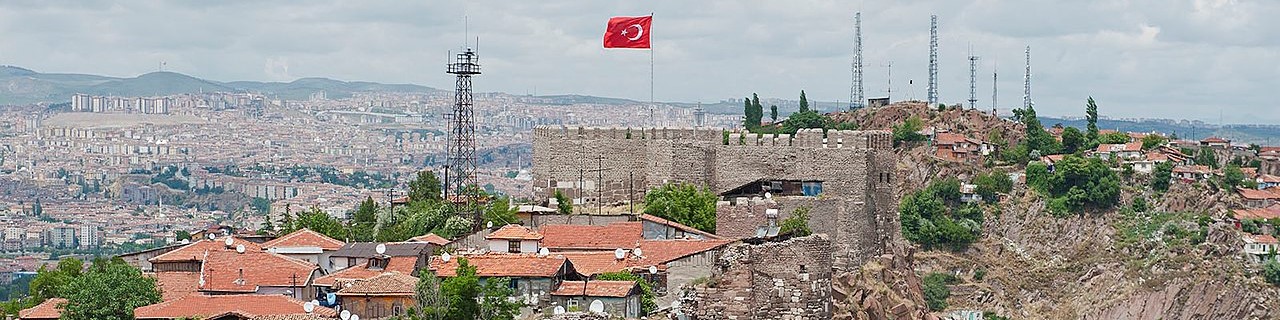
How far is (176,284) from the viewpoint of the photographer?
32.7 metres

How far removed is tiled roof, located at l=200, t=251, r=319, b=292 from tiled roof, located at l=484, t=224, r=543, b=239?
3173mm

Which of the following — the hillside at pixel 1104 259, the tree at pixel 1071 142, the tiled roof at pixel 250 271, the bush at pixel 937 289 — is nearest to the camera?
the tiled roof at pixel 250 271

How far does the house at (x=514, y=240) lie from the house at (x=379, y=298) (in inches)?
193

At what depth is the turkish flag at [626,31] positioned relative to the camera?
41.8 m

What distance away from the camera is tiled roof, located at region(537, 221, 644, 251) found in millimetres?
34375

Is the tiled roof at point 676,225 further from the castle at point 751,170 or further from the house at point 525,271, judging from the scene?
the house at point 525,271

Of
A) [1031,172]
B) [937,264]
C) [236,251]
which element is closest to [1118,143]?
[1031,172]

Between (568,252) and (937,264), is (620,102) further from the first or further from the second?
(568,252)

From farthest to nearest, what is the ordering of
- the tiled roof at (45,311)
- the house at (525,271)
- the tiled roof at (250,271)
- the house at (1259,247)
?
the house at (1259,247) → the tiled roof at (250,271) → the tiled roof at (45,311) → the house at (525,271)

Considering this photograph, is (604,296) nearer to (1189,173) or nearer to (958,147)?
(958,147)

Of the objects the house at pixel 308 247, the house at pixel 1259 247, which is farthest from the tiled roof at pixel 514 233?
the house at pixel 1259 247

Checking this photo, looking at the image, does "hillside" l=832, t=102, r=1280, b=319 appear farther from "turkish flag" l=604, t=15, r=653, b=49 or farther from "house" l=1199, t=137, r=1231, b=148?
"turkish flag" l=604, t=15, r=653, b=49

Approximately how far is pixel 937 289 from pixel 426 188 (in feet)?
151

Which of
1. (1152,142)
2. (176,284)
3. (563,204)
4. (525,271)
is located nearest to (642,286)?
(525,271)
